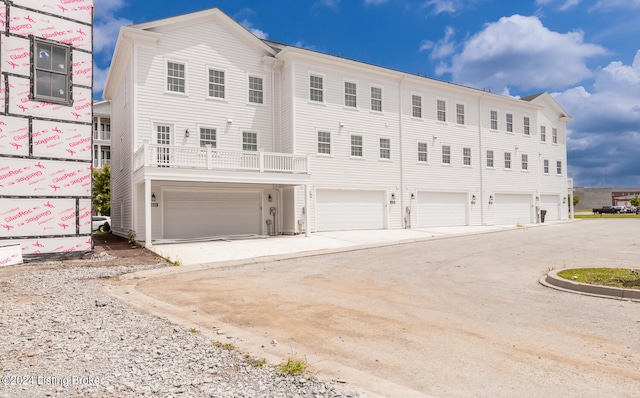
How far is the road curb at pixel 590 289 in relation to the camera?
24.5 feet

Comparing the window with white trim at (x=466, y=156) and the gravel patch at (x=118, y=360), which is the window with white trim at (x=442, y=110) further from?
the gravel patch at (x=118, y=360)

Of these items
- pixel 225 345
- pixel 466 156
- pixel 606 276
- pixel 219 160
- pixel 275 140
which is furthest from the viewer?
pixel 466 156

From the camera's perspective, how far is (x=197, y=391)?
3.66m

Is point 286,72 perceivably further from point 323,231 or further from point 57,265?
point 57,265

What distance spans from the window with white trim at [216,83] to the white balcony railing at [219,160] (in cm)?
352

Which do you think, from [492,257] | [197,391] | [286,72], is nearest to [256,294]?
[197,391]

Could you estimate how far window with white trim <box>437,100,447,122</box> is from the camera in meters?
27.4

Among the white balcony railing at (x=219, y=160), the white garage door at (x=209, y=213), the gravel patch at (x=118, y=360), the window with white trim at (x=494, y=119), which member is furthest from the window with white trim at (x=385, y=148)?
the gravel patch at (x=118, y=360)

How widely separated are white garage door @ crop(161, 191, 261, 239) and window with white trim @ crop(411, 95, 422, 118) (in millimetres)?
11244

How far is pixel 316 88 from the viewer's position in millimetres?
22547

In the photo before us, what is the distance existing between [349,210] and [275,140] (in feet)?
18.0

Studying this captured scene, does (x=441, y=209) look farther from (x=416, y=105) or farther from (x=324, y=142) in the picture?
(x=324, y=142)

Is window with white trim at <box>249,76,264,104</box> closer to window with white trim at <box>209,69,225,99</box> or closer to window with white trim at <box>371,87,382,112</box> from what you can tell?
window with white trim at <box>209,69,225,99</box>

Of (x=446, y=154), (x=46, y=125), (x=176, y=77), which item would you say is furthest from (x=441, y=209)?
(x=46, y=125)
